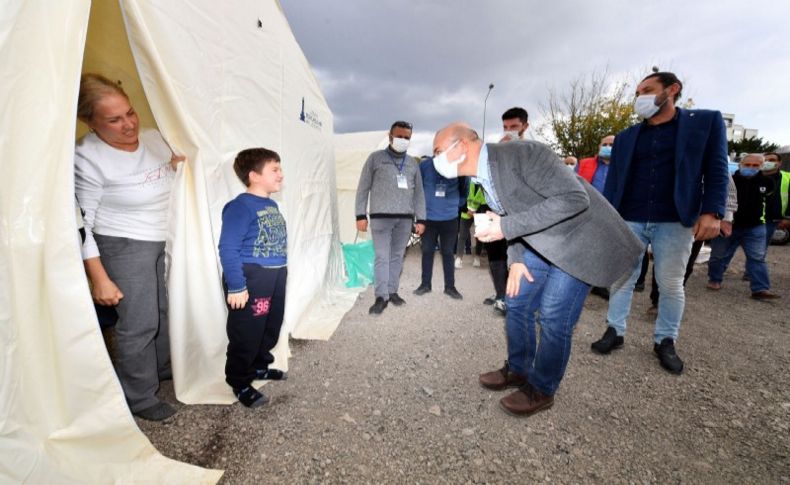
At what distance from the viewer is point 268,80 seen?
2.71 m

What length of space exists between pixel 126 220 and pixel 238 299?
693 mm

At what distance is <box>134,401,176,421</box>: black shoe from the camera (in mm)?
1887

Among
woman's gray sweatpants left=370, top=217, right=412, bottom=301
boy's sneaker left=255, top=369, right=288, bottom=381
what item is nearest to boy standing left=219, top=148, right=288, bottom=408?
boy's sneaker left=255, top=369, right=288, bottom=381

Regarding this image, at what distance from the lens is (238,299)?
6.04ft

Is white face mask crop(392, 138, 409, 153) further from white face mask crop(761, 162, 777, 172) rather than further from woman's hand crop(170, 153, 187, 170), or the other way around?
white face mask crop(761, 162, 777, 172)

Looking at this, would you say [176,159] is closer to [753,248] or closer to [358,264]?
[358,264]

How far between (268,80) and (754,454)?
3.76m

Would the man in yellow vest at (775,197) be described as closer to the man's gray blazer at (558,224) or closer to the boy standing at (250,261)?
the man's gray blazer at (558,224)

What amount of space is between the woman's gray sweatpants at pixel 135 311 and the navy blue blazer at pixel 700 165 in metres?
3.28

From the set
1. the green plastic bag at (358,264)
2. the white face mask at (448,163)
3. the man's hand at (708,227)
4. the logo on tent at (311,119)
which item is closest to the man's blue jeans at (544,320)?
the white face mask at (448,163)

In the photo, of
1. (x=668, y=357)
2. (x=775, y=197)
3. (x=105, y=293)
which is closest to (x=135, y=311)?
(x=105, y=293)

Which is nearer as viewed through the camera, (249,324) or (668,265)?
(249,324)

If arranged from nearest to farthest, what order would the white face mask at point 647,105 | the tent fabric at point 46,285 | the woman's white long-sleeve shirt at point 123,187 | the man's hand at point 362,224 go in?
the tent fabric at point 46,285
the woman's white long-sleeve shirt at point 123,187
the white face mask at point 647,105
the man's hand at point 362,224

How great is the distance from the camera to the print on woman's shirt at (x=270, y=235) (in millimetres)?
1974
